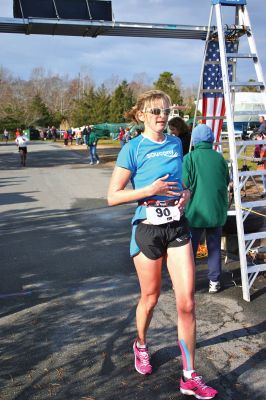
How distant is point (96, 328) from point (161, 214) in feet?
5.56

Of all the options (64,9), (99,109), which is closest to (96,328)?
(64,9)

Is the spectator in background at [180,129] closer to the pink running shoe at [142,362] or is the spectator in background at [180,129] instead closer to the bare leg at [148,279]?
the bare leg at [148,279]

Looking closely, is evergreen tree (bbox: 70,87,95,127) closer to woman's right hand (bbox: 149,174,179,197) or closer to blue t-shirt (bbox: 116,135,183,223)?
blue t-shirt (bbox: 116,135,183,223)

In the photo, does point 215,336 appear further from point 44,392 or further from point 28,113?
point 28,113

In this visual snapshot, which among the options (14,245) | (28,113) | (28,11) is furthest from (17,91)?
(14,245)

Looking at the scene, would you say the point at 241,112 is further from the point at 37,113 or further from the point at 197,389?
the point at 37,113

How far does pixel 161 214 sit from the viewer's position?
2.97 m

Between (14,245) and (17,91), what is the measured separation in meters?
115

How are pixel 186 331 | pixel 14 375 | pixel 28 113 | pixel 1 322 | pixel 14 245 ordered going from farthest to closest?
pixel 28 113, pixel 14 245, pixel 1 322, pixel 14 375, pixel 186 331

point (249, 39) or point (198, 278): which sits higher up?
point (249, 39)

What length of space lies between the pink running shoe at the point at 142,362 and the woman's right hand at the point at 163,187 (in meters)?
1.33

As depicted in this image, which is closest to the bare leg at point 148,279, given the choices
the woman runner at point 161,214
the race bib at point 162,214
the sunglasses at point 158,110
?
the woman runner at point 161,214

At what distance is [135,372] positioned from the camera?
3.34 metres

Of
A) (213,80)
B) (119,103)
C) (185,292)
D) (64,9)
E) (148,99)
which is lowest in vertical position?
(185,292)
